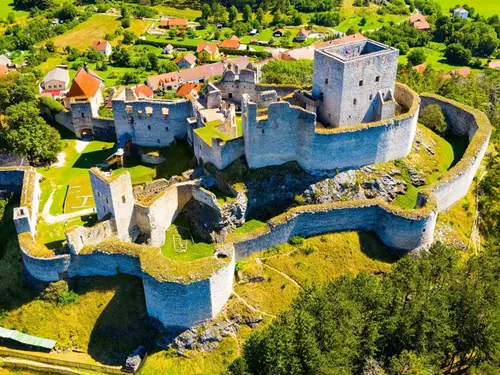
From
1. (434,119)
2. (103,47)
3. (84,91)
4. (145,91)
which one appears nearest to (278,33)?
(103,47)

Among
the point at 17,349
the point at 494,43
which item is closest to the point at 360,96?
the point at 17,349

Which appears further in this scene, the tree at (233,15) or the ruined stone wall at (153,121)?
the tree at (233,15)

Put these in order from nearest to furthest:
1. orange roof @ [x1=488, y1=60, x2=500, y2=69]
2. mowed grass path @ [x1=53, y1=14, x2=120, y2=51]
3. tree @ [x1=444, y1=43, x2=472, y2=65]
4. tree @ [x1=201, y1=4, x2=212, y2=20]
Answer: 1. orange roof @ [x1=488, y1=60, x2=500, y2=69]
2. tree @ [x1=444, y1=43, x2=472, y2=65]
3. mowed grass path @ [x1=53, y1=14, x2=120, y2=51]
4. tree @ [x1=201, y1=4, x2=212, y2=20]

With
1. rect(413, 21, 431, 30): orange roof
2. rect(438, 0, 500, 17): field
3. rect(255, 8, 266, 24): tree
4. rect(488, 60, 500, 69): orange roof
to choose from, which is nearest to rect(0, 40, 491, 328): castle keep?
rect(488, 60, 500, 69): orange roof

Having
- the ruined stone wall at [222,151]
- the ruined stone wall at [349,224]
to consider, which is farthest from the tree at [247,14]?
the ruined stone wall at [349,224]

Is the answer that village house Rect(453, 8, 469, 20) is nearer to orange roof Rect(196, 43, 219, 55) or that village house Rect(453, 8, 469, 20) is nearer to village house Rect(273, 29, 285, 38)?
village house Rect(273, 29, 285, 38)

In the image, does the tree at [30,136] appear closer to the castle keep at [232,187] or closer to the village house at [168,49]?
the castle keep at [232,187]

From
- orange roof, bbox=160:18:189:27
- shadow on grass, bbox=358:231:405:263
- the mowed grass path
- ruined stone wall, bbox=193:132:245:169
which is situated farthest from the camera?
orange roof, bbox=160:18:189:27
